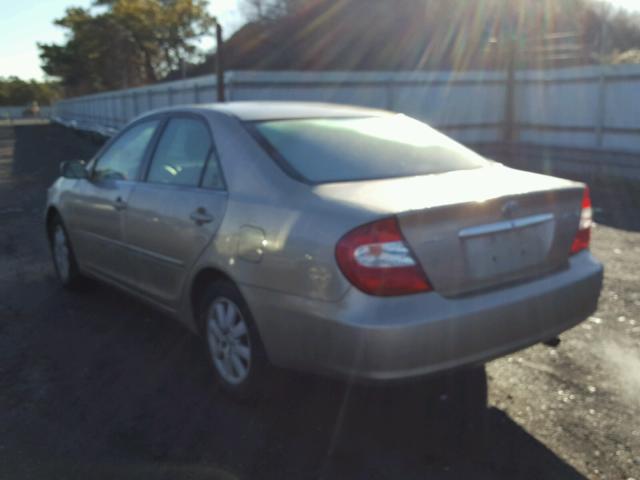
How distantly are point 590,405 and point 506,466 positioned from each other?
811 millimetres

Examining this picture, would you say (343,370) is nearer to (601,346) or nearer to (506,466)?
(506,466)

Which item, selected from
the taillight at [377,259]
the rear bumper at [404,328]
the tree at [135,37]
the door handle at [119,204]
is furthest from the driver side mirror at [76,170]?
the tree at [135,37]

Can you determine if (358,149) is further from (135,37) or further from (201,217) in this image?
(135,37)

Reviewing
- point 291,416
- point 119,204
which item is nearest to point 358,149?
point 291,416

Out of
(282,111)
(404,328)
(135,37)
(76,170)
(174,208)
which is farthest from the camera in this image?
(135,37)

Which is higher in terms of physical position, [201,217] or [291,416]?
[201,217]

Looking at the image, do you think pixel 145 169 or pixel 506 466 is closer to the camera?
pixel 506 466

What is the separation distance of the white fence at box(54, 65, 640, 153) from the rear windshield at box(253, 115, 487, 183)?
1076cm

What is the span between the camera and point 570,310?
3.40 meters

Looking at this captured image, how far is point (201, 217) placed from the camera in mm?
3688

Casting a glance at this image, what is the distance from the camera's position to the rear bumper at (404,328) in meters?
2.84

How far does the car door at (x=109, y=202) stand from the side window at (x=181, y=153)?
198 millimetres

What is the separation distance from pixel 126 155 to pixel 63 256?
1.40 meters

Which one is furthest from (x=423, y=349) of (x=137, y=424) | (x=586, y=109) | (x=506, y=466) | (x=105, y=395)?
(x=586, y=109)
